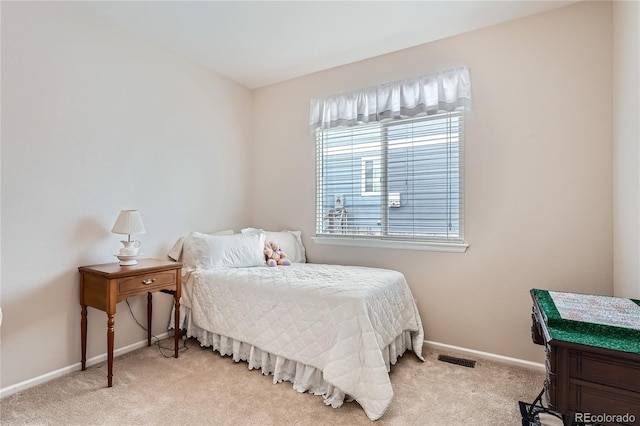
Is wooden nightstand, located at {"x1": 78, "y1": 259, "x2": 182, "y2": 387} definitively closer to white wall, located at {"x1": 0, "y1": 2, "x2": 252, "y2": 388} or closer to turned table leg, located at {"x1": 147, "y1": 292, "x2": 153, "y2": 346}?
white wall, located at {"x1": 0, "y1": 2, "x2": 252, "y2": 388}

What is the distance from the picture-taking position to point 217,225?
3.29 meters

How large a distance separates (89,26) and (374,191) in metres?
2.53

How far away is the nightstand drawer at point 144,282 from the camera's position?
6.81 feet

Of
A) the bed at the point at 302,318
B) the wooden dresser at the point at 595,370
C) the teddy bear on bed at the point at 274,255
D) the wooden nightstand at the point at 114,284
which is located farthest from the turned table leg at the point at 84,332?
the wooden dresser at the point at 595,370

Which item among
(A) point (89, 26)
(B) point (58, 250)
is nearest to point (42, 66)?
(A) point (89, 26)

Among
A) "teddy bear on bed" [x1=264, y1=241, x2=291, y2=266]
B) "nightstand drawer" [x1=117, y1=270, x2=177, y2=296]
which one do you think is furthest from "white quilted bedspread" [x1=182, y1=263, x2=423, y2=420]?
"nightstand drawer" [x1=117, y1=270, x2=177, y2=296]

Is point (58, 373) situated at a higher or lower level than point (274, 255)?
lower

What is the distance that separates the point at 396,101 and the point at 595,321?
212 centimetres

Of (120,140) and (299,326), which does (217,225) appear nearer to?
(120,140)

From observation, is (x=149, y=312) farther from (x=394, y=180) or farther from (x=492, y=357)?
(x=492, y=357)

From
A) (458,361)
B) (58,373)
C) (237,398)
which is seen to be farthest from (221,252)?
(458,361)

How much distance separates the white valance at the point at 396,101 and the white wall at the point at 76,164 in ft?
4.14

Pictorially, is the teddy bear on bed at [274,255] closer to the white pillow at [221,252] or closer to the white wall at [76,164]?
the white pillow at [221,252]

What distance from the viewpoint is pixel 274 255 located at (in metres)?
2.96
